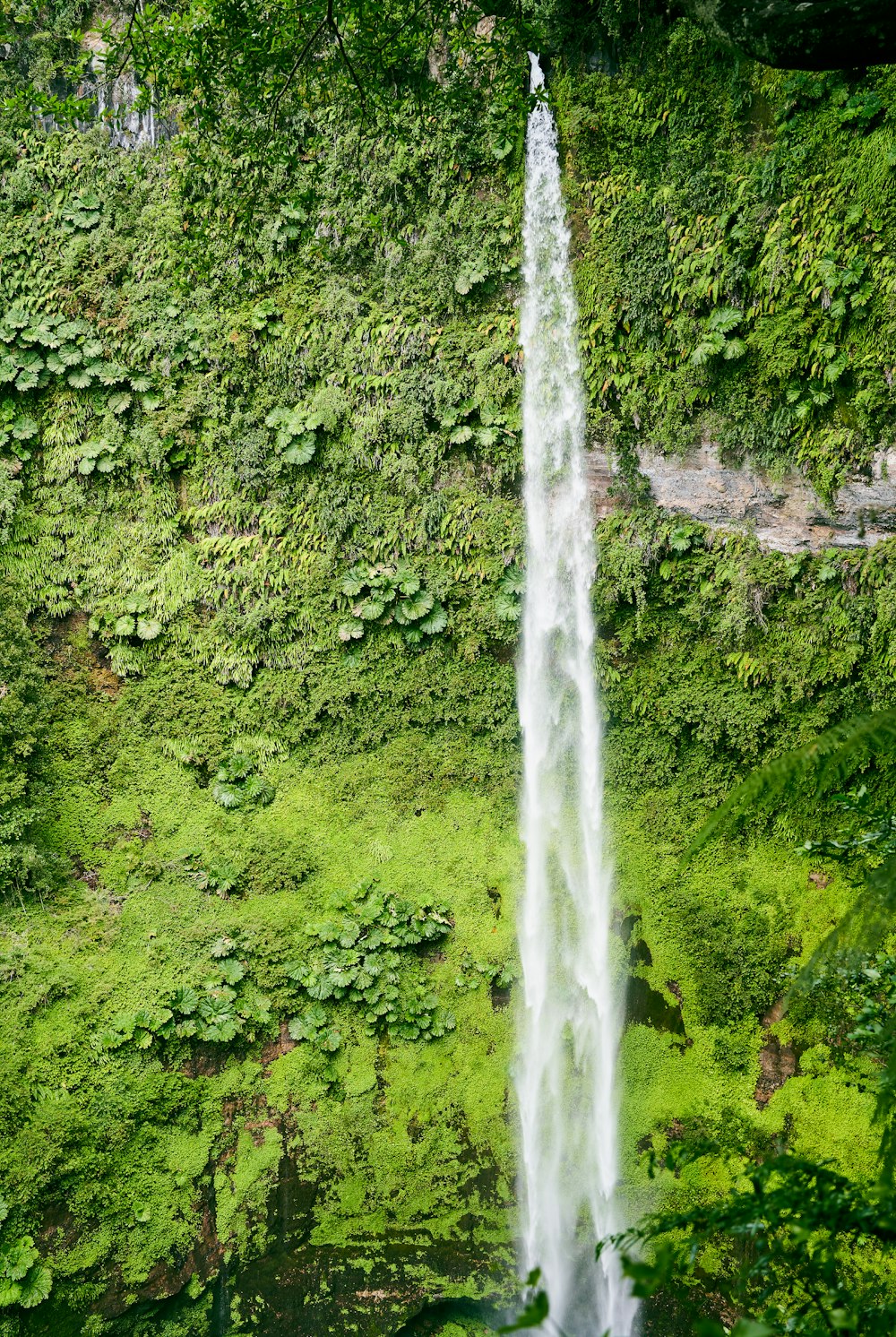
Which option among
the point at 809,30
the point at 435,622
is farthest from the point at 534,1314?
the point at 435,622

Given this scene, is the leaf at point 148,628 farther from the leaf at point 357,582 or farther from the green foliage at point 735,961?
the green foliage at point 735,961

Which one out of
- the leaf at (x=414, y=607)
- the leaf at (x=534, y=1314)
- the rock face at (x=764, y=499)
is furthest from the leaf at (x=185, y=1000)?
the leaf at (x=534, y=1314)

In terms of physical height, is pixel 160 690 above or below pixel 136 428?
below

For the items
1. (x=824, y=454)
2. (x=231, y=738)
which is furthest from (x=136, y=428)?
(x=824, y=454)

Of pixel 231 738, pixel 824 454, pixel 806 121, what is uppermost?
pixel 806 121

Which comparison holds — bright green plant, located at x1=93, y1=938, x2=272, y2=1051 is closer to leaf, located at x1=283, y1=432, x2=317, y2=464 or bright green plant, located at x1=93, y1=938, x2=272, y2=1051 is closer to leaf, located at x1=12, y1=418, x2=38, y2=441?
leaf, located at x1=283, y1=432, x2=317, y2=464

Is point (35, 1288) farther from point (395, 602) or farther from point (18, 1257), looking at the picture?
point (395, 602)

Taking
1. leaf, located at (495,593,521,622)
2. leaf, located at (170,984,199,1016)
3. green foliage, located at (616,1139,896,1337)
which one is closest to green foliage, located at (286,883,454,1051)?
leaf, located at (170,984,199,1016)

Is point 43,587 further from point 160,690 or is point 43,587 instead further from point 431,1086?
point 431,1086
